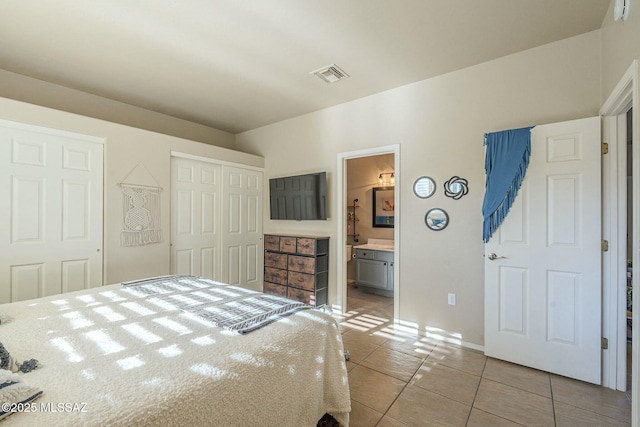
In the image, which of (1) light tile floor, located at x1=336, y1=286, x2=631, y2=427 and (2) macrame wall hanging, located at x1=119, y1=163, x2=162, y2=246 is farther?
(2) macrame wall hanging, located at x1=119, y1=163, x2=162, y2=246

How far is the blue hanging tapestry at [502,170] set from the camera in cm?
231

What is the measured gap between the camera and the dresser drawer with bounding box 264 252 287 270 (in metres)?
3.85

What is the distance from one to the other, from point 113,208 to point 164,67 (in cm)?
156

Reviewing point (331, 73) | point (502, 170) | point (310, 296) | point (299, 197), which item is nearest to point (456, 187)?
point (502, 170)

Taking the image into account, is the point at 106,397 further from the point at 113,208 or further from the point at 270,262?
the point at 270,262

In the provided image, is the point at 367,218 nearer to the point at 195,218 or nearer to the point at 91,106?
the point at 195,218

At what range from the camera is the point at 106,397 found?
2.64ft

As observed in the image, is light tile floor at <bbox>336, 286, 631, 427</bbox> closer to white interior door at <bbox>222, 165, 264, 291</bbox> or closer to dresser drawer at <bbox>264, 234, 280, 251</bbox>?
dresser drawer at <bbox>264, 234, 280, 251</bbox>

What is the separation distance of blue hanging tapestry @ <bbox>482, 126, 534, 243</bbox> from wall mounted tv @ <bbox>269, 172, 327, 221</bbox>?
1.88 metres

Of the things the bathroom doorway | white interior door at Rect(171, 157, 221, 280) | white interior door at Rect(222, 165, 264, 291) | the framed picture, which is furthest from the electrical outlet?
white interior door at Rect(171, 157, 221, 280)

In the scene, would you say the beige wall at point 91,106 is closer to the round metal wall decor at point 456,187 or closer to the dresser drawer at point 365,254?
the dresser drawer at point 365,254

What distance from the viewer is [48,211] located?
8.39 feet

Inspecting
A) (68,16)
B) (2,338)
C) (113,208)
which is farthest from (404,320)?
(68,16)

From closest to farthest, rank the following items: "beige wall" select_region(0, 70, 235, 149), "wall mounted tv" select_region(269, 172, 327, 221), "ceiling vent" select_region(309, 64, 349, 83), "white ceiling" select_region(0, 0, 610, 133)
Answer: "white ceiling" select_region(0, 0, 610, 133), "ceiling vent" select_region(309, 64, 349, 83), "beige wall" select_region(0, 70, 235, 149), "wall mounted tv" select_region(269, 172, 327, 221)
